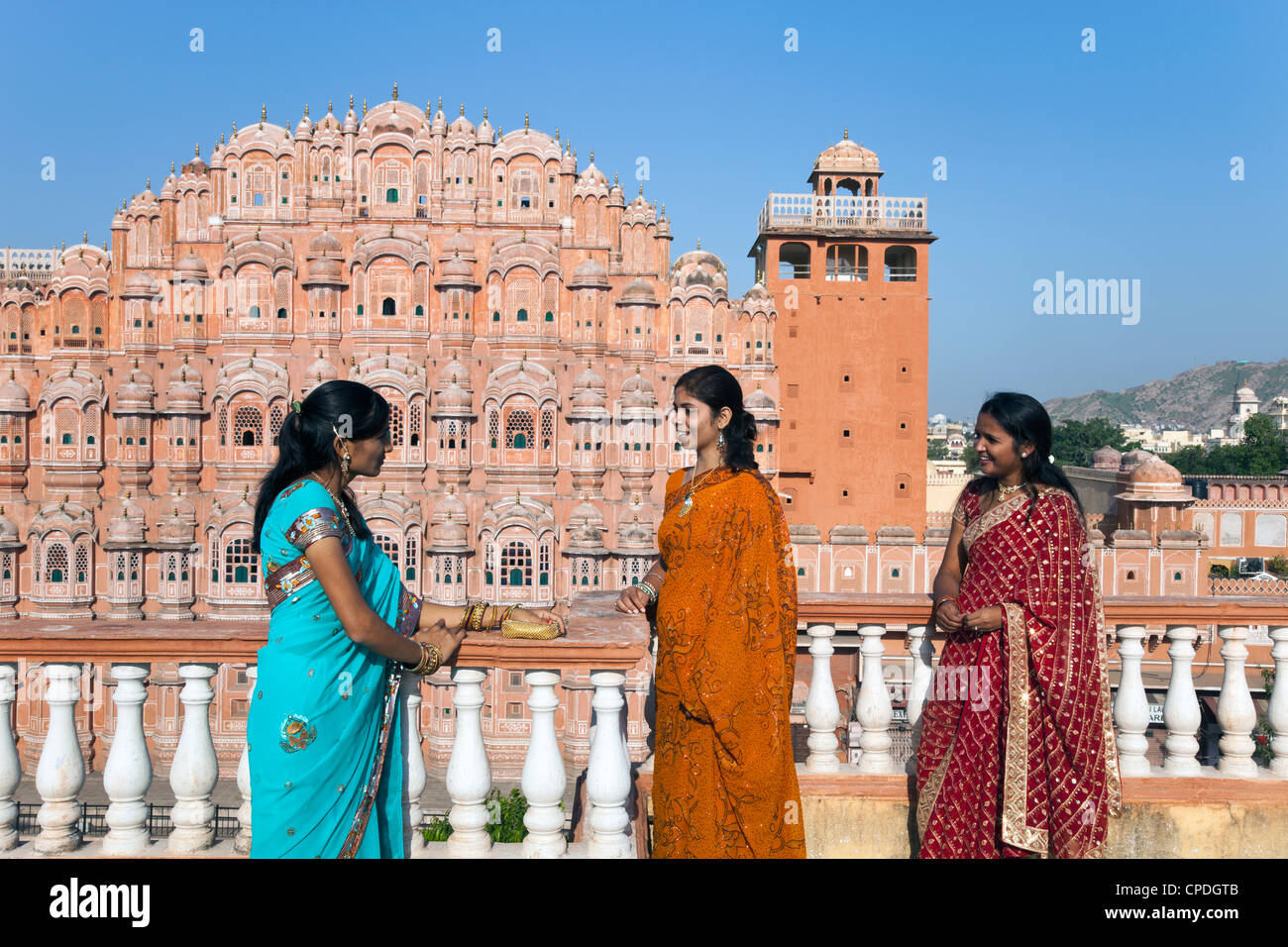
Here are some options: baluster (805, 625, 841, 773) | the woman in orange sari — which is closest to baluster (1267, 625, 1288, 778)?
baluster (805, 625, 841, 773)

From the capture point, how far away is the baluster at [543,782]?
3.61 meters

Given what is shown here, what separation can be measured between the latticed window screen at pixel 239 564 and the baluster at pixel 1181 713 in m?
19.9

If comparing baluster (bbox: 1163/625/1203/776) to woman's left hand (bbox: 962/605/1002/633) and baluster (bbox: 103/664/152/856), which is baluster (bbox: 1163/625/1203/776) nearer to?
woman's left hand (bbox: 962/605/1002/633)

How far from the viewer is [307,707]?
305 centimetres

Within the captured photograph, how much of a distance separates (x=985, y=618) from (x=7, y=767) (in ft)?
11.8

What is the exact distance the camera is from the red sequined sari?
3.61 metres

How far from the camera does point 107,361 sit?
73.5 feet

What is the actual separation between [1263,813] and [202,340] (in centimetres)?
2234

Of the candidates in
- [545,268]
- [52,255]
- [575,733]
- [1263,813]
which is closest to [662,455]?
[545,268]

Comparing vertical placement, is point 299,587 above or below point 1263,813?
above

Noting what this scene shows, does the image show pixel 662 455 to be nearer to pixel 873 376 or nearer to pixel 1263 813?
pixel 873 376

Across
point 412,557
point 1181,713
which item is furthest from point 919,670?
point 412,557

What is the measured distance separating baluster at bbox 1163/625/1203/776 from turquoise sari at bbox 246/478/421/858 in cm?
328
